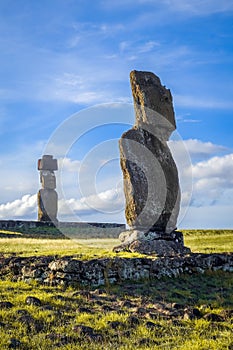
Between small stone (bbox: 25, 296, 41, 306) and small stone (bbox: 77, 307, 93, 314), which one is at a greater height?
small stone (bbox: 25, 296, 41, 306)

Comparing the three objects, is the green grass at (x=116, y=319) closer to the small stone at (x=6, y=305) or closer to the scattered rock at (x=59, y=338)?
the scattered rock at (x=59, y=338)

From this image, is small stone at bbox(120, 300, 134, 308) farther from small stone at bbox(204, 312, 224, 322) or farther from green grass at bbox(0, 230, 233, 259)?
green grass at bbox(0, 230, 233, 259)

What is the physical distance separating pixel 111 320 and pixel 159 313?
56.1 inches

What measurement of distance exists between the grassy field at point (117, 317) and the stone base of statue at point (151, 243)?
14.7 feet

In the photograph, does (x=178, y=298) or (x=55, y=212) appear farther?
(x=55, y=212)

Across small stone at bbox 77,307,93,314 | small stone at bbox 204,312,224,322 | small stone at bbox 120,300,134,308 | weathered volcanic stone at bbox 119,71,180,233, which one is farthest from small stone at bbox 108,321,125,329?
weathered volcanic stone at bbox 119,71,180,233

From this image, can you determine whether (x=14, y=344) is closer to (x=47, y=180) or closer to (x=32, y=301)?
(x=32, y=301)

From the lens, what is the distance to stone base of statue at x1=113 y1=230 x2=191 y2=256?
20.0 metres

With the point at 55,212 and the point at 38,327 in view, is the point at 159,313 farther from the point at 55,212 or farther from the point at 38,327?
the point at 55,212

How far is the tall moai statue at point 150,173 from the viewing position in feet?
69.9

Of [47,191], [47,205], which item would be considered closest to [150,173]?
[47,205]

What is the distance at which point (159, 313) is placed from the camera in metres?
11.4

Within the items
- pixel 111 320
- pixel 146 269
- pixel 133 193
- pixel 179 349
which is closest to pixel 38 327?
pixel 111 320

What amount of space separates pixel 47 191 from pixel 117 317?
45165 millimetres
